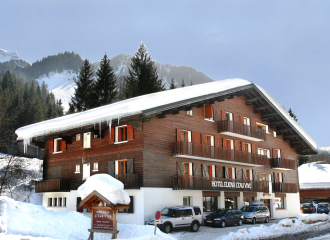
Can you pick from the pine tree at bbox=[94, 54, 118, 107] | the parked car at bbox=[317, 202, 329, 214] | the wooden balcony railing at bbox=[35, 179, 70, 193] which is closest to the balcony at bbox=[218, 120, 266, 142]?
the parked car at bbox=[317, 202, 329, 214]

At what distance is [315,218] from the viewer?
26.1 metres

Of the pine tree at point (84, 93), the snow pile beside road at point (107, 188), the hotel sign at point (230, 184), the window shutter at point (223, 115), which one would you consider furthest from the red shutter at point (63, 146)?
the pine tree at point (84, 93)

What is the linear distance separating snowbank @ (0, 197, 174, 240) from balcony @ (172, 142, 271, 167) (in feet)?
27.6

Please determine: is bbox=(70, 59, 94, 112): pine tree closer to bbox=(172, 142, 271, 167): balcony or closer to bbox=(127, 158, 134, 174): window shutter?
bbox=(172, 142, 271, 167): balcony

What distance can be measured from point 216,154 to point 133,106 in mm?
9560

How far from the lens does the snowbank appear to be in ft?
53.3

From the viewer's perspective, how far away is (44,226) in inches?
693

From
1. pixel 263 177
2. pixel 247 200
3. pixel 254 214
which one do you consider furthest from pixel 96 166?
pixel 263 177

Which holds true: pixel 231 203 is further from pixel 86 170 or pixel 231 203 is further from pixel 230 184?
pixel 86 170

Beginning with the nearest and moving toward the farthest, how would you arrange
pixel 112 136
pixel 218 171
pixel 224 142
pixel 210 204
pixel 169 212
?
pixel 169 212
pixel 112 136
pixel 210 204
pixel 218 171
pixel 224 142

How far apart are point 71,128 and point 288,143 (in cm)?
2605

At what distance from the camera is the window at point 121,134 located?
26.0 metres

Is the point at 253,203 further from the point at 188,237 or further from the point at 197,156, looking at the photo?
the point at 188,237

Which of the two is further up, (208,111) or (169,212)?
(208,111)
